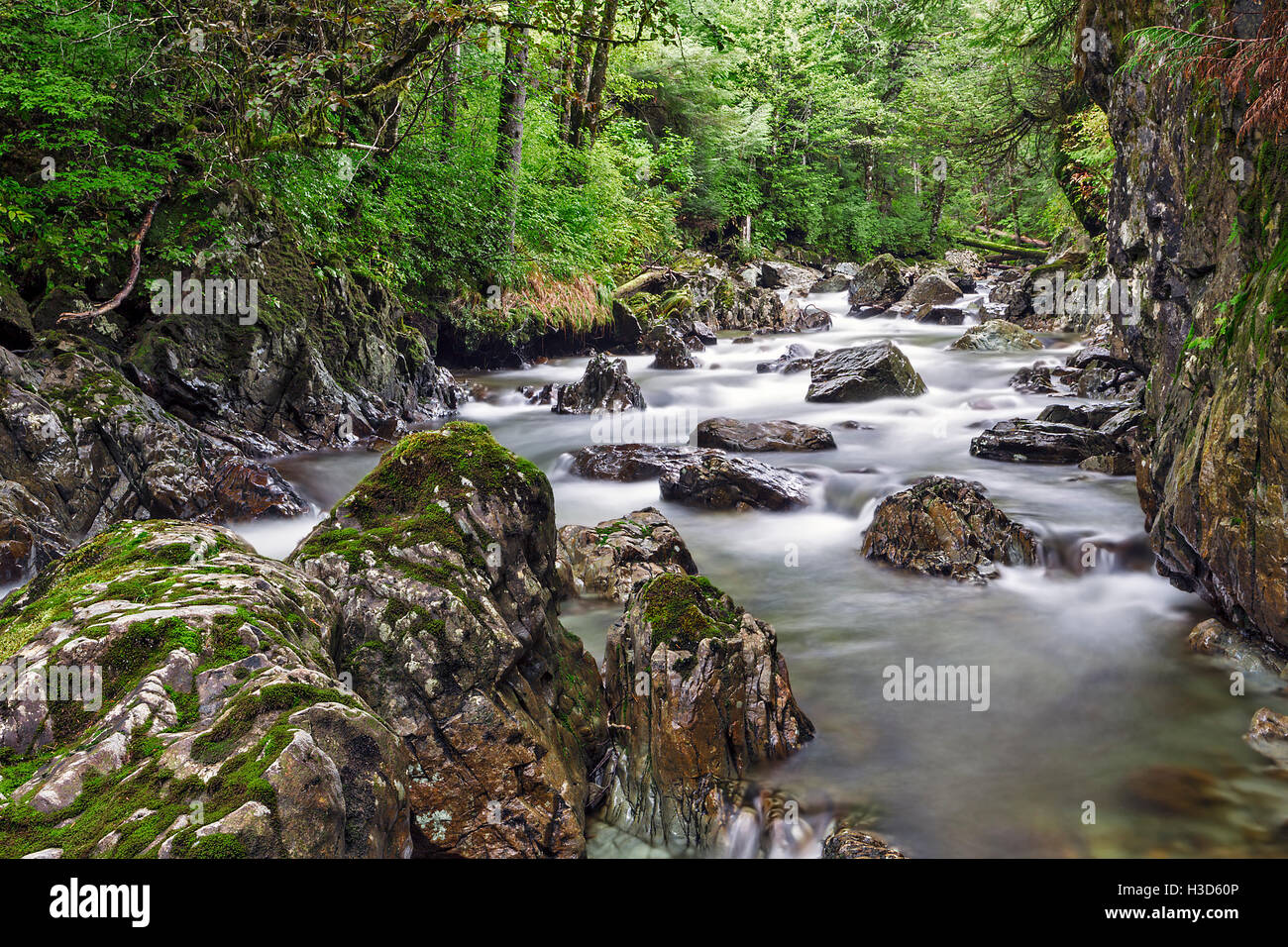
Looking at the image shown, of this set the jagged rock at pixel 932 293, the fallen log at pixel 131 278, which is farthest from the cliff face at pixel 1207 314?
the jagged rock at pixel 932 293

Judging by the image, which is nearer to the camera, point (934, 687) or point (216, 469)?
point (934, 687)

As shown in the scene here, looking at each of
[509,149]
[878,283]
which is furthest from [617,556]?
[878,283]

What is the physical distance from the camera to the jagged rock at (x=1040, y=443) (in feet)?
34.3

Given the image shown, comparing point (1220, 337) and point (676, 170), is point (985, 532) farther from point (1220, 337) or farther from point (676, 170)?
point (676, 170)

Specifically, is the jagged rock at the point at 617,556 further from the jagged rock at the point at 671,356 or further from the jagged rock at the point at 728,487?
the jagged rock at the point at 671,356

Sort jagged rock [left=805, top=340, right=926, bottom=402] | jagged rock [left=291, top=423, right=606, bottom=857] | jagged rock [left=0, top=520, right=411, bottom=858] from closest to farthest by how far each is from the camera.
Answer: jagged rock [left=0, top=520, right=411, bottom=858]
jagged rock [left=291, top=423, right=606, bottom=857]
jagged rock [left=805, top=340, right=926, bottom=402]

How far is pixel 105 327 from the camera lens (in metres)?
9.07

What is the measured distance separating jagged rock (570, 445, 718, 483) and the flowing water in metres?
0.24

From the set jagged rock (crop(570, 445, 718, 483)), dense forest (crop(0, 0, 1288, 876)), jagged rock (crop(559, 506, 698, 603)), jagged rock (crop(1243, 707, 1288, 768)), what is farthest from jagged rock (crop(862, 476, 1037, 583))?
jagged rock (crop(570, 445, 718, 483))

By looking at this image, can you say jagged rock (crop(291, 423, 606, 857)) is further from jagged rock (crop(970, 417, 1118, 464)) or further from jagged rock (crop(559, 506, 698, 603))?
jagged rock (crop(970, 417, 1118, 464))

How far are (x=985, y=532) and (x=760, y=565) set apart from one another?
7.21 feet

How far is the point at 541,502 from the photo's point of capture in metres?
4.90

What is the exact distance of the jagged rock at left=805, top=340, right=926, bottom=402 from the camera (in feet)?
48.0

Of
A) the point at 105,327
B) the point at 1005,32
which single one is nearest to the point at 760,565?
the point at 105,327
